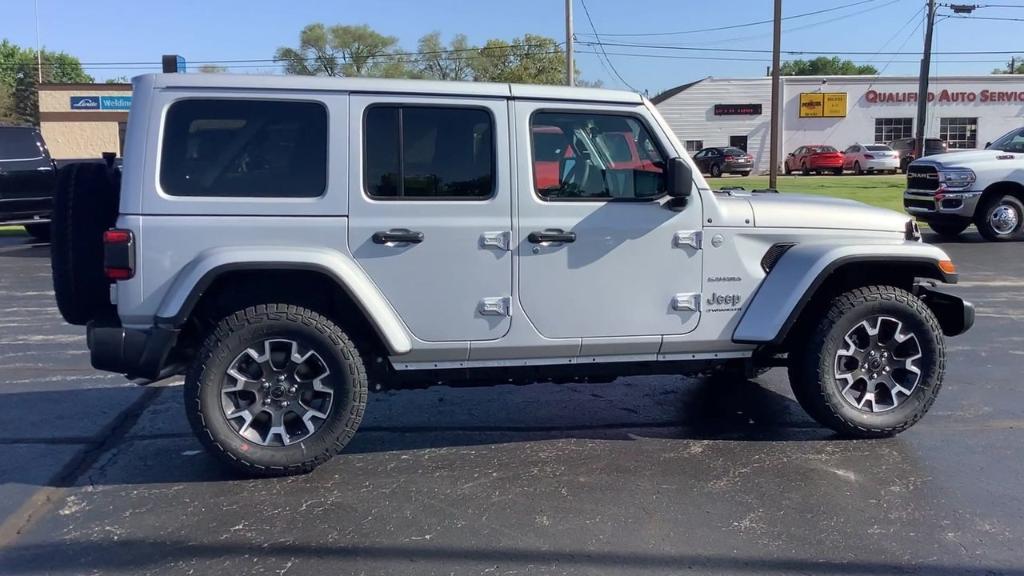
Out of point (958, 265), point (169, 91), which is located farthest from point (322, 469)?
point (958, 265)

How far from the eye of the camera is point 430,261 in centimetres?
474

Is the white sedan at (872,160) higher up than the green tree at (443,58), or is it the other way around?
the green tree at (443,58)

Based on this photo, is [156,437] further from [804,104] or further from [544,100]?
[804,104]

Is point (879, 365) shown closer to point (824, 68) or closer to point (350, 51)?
point (350, 51)

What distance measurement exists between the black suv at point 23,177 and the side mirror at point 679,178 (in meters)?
13.7

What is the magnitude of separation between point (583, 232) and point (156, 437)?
2825mm

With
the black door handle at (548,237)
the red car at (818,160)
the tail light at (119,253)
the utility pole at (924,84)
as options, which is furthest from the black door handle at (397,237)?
the red car at (818,160)

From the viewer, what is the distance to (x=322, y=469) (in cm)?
494

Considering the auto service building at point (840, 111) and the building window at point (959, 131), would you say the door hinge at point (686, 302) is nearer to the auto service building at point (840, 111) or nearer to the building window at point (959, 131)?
the auto service building at point (840, 111)

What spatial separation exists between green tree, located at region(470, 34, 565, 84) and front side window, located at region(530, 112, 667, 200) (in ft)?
183

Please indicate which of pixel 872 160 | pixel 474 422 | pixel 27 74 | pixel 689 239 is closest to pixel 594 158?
pixel 689 239

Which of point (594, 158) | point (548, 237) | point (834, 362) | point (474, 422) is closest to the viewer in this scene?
point (548, 237)

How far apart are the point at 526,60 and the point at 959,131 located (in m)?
27.0

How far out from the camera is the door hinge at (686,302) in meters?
5.04
